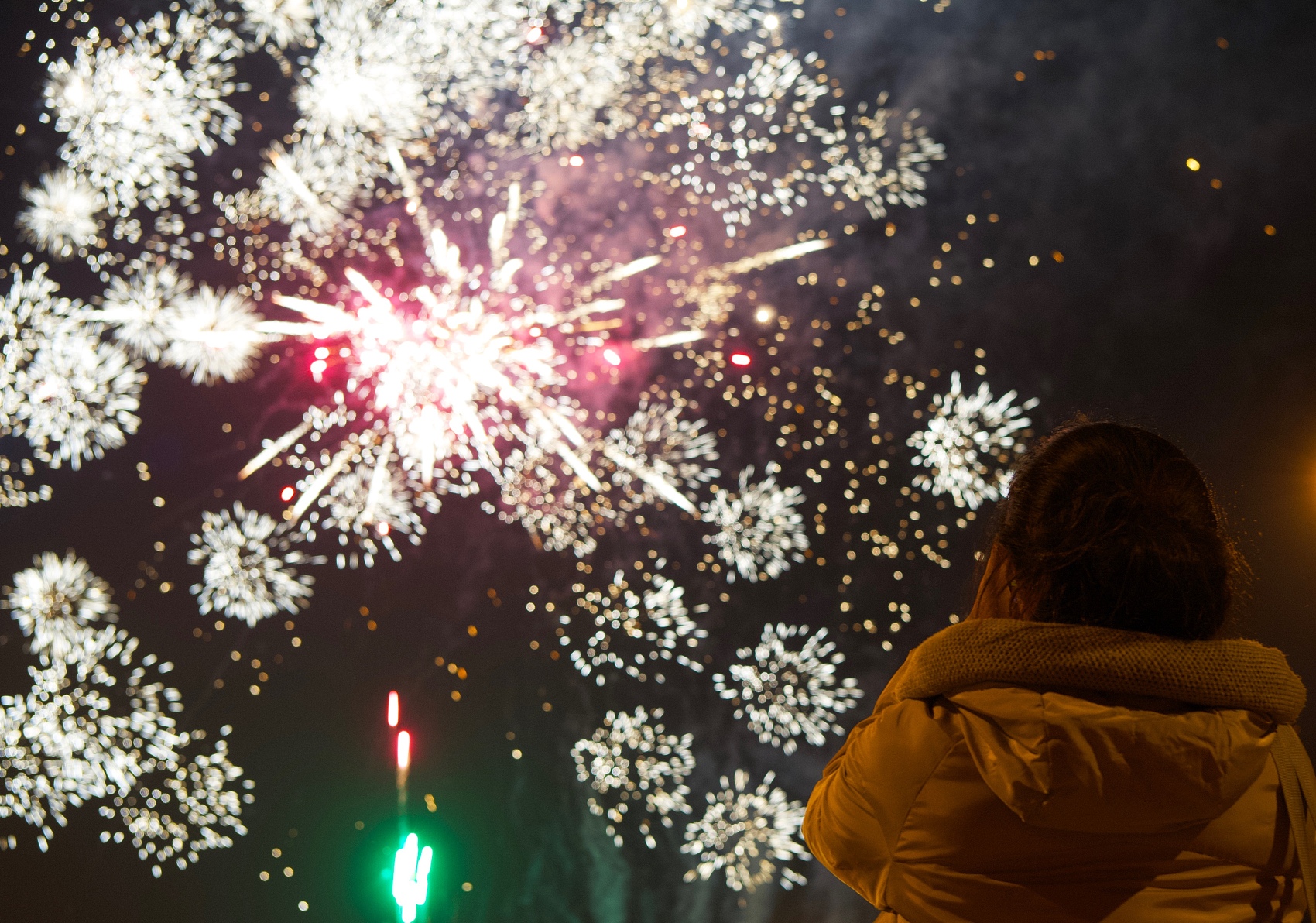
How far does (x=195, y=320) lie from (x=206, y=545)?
66 centimetres

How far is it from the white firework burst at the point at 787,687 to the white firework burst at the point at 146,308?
1912mm

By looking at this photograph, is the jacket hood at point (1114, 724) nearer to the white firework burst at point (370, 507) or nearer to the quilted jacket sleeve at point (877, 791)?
the quilted jacket sleeve at point (877, 791)

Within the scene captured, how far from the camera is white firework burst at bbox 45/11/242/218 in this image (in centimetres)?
226

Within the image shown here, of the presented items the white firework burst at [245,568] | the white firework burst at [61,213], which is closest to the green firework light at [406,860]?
the white firework burst at [245,568]

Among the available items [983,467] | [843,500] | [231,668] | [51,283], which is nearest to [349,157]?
[51,283]

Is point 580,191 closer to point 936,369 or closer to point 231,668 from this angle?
point 936,369

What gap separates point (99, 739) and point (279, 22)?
85.0 inches

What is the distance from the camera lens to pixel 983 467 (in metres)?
2.23

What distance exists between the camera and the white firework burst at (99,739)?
227cm

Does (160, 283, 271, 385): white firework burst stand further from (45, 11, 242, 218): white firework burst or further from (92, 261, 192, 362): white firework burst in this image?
(45, 11, 242, 218): white firework burst

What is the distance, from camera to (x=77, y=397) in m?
2.30

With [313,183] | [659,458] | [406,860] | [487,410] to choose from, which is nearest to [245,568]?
[487,410]

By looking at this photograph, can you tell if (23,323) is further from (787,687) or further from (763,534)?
(787,687)

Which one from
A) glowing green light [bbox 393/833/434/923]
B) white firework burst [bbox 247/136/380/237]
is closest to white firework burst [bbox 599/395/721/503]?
white firework burst [bbox 247/136/380/237]
